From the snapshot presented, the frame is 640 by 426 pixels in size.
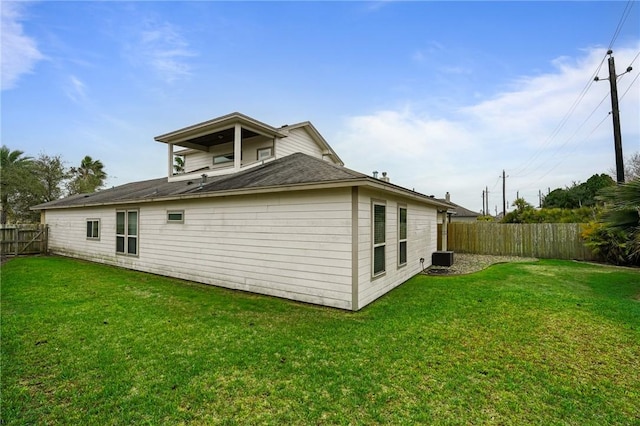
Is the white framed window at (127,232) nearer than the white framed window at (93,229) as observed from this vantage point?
Yes

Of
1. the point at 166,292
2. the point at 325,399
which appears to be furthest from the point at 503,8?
the point at 166,292

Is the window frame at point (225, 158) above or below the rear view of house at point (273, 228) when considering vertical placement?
above

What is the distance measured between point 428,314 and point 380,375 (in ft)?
8.03

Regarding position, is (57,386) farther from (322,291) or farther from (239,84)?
(239,84)

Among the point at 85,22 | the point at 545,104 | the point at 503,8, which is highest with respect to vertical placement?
the point at 503,8

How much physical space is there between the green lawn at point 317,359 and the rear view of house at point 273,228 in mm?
695

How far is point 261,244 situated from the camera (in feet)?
21.9

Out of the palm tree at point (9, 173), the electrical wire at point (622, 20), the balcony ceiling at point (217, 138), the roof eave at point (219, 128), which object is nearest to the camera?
the electrical wire at point (622, 20)

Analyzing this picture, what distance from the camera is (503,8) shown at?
29.1ft

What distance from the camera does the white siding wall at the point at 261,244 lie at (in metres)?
5.61

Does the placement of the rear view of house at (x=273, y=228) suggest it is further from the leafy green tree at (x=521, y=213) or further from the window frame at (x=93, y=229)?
the leafy green tree at (x=521, y=213)

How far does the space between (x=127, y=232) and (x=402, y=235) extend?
Result: 9.26 meters

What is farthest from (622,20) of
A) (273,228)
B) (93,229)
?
(93,229)

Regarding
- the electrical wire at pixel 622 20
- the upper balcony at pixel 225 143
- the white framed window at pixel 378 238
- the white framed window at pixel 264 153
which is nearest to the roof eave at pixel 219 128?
the upper balcony at pixel 225 143
